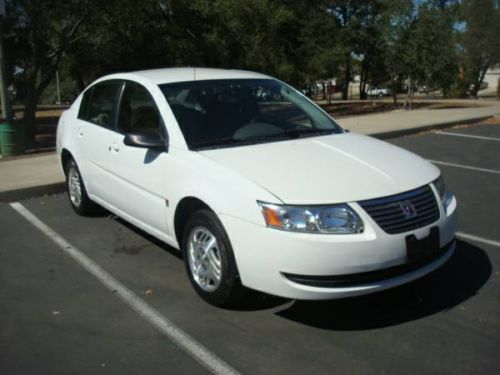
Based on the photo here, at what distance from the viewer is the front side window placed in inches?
189

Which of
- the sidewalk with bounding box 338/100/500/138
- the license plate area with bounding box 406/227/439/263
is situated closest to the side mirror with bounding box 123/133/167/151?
the license plate area with bounding box 406/227/439/263

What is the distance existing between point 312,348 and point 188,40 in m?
19.3

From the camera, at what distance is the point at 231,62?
2186cm

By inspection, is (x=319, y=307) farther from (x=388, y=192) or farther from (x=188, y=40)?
(x=188, y=40)

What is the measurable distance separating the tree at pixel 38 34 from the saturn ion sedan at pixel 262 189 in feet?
39.7

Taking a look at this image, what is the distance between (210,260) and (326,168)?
999 mm

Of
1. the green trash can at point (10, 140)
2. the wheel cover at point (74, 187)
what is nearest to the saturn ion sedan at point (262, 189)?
the wheel cover at point (74, 187)

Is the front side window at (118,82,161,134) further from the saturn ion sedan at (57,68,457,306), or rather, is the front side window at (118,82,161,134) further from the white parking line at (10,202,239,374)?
the white parking line at (10,202,239,374)

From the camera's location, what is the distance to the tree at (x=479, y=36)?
49844mm

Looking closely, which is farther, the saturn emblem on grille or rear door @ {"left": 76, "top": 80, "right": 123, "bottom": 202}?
rear door @ {"left": 76, "top": 80, "right": 123, "bottom": 202}

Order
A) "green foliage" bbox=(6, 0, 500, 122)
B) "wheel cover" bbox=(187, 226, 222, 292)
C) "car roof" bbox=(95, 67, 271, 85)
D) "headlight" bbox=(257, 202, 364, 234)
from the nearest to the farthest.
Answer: "headlight" bbox=(257, 202, 364, 234)
"wheel cover" bbox=(187, 226, 222, 292)
"car roof" bbox=(95, 67, 271, 85)
"green foliage" bbox=(6, 0, 500, 122)

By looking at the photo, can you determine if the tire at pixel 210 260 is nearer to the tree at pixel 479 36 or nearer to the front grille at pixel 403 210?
the front grille at pixel 403 210

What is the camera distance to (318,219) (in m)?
3.44

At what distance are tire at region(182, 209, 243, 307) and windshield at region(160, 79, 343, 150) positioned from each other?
652mm
